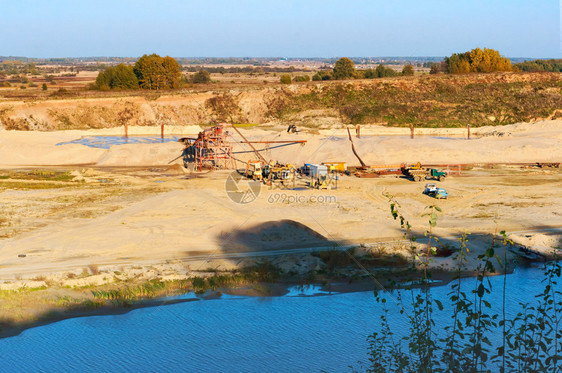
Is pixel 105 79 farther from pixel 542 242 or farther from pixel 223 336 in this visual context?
pixel 223 336

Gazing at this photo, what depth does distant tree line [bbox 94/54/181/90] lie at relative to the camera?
98.8 meters

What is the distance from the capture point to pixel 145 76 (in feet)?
325

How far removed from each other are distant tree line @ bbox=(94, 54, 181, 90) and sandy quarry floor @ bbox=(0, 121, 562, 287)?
4082 cm

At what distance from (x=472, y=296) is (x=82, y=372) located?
14.7 metres

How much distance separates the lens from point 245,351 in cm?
1962

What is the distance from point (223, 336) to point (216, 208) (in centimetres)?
1685

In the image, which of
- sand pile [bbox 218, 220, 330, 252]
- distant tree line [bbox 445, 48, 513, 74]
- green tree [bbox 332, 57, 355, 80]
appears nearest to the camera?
sand pile [bbox 218, 220, 330, 252]

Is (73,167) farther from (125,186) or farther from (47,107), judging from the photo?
(47,107)

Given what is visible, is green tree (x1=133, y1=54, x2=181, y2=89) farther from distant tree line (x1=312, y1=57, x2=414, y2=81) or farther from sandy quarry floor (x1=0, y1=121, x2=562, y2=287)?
sandy quarry floor (x1=0, y1=121, x2=562, y2=287)

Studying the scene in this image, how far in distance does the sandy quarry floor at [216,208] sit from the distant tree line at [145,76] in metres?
40.8

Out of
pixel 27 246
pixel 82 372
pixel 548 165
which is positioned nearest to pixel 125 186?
pixel 27 246

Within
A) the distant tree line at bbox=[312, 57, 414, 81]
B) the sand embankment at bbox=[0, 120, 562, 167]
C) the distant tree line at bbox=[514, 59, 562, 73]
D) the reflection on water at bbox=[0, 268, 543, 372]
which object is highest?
the distant tree line at bbox=[514, 59, 562, 73]

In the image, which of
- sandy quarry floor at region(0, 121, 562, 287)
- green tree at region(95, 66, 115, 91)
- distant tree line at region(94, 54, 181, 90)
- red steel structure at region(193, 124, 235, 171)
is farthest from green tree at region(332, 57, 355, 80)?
red steel structure at region(193, 124, 235, 171)

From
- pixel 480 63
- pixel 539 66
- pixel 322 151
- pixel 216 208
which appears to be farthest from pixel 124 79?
pixel 539 66
